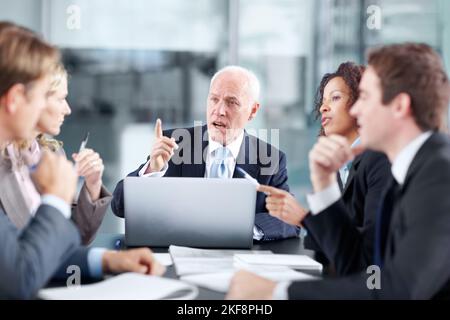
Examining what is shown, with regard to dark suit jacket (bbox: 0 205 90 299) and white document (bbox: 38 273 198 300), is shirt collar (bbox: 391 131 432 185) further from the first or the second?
dark suit jacket (bbox: 0 205 90 299)

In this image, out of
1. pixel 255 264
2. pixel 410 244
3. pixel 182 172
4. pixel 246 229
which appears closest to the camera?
pixel 410 244

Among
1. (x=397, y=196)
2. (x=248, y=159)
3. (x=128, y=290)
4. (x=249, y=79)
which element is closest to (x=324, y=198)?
(x=397, y=196)

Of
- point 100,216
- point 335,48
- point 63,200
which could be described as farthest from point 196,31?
point 63,200

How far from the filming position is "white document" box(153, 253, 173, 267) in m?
2.01

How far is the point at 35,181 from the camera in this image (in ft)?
5.09

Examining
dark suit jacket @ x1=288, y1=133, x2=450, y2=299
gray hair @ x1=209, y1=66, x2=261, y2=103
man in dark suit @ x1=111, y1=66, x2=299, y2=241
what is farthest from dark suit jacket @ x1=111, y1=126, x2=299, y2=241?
dark suit jacket @ x1=288, y1=133, x2=450, y2=299

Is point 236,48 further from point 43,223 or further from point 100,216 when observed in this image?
point 43,223

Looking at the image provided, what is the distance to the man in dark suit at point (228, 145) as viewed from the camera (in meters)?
3.09

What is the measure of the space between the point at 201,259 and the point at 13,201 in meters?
0.56

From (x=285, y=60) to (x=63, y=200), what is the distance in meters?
3.80

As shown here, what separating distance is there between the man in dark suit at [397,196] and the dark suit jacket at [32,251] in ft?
1.26

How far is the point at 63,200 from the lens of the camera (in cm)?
147

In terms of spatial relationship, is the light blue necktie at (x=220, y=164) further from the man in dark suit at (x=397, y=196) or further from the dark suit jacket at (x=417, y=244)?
the dark suit jacket at (x=417, y=244)

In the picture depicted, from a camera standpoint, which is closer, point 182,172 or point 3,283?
point 3,283
